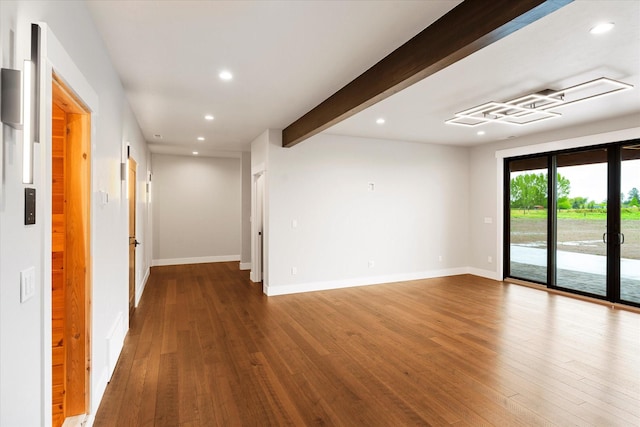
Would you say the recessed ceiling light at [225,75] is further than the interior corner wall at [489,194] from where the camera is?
No

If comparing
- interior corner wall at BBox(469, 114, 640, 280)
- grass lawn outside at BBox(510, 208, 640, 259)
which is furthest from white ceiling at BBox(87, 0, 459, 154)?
grass lawn outside at BBox(510, 208, 640, 259)

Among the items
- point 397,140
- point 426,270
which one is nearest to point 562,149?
point 397,140

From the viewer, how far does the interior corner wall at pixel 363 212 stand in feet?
18.4

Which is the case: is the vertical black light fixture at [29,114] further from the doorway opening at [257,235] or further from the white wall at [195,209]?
the white wall at [195,209]

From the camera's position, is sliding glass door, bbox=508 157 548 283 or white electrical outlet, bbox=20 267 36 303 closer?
white electrical outlet, bbox=20 267 36 303

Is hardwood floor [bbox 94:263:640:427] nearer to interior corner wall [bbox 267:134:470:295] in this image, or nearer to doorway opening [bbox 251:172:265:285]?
interior corner wall [bbox 267:134:470:295]

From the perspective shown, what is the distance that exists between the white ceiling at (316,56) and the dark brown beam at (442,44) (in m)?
0.08

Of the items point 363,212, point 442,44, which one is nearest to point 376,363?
point 442,44

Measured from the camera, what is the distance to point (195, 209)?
8.54 meters

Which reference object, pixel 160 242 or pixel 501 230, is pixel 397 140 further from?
pixel 160 242

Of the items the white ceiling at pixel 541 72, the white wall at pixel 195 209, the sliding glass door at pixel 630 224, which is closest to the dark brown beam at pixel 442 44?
the white ceiling at pixel 541 72

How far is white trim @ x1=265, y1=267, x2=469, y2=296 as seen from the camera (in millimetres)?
5566

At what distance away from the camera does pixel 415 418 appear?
229 cm

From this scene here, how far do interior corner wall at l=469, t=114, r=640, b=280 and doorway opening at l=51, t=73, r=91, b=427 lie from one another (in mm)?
6457
